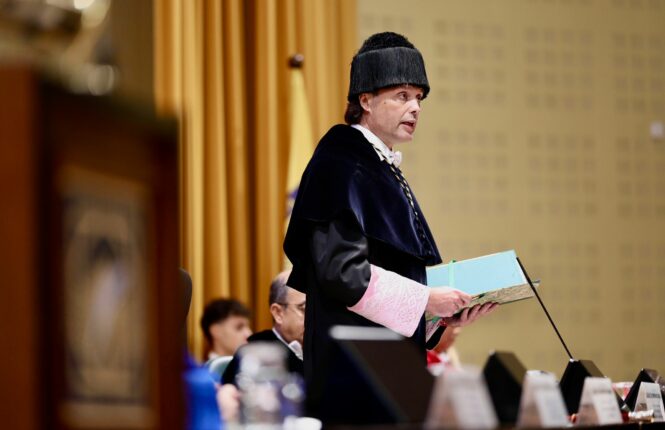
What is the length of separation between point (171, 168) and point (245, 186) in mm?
4852

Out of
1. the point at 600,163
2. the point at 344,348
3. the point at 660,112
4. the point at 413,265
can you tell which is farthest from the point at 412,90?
the point at 660,112

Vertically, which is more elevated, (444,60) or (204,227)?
(444,60)

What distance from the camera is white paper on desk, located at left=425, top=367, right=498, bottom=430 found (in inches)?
60.7

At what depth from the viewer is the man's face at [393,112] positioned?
319 cm

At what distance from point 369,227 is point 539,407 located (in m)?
1.16

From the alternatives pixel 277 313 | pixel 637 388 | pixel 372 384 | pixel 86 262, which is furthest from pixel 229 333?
pixel 86 262

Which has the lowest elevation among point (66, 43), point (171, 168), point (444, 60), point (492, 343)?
point (492, 343)

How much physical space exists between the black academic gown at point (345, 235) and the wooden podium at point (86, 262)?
4.73ft

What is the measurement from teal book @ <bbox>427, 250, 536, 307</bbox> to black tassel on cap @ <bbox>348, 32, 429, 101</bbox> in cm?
59

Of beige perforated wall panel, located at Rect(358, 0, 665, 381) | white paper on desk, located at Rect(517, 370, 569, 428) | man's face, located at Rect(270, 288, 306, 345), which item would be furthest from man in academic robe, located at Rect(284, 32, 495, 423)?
beige perforated wall panel, located at Rect(358, 0, 665, 381)

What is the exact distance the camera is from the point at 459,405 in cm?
155

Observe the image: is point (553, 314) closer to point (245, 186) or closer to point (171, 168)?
point (245, 186)

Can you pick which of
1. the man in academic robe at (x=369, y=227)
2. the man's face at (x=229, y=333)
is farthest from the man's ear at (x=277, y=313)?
the man in academic robe at (x=369, y=227)

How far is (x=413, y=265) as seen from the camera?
10.1ft
